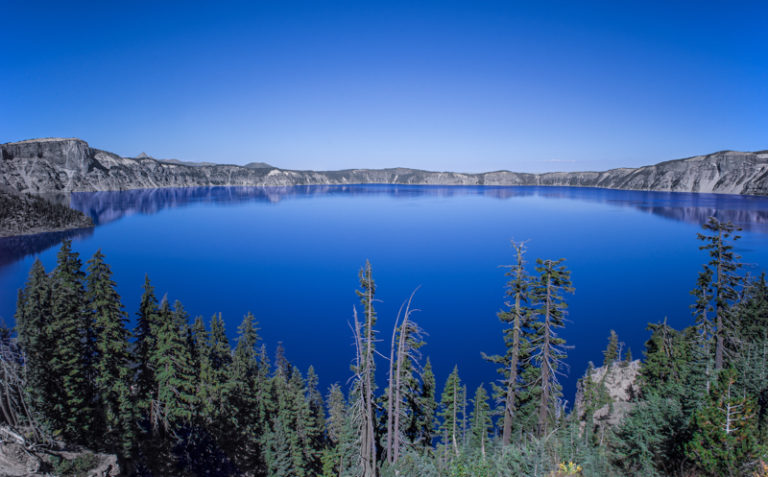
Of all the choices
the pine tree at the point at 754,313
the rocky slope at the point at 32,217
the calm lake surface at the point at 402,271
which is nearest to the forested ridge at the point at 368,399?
the pine tree at the point at 754,313

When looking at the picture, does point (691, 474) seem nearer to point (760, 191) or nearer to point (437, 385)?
point (437, 385)

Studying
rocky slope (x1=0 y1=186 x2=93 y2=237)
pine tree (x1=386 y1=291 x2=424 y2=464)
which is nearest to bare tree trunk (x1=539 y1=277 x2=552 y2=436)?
pine tree (x1=386 y1=291 x2=424 y2=464)

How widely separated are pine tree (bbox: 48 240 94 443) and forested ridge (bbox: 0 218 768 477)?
0.24 feet

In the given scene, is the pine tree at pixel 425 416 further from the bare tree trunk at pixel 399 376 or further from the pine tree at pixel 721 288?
the pine tree at pixel 721 288

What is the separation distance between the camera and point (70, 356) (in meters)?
17.2

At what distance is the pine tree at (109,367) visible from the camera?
648 inches

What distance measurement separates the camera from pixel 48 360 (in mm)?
16156

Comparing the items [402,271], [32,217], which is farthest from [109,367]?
[32,217]

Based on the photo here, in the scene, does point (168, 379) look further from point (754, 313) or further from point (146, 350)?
point (754, 313)

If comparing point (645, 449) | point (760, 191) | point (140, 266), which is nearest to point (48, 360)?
point (645, 449)

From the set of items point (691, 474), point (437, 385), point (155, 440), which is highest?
point (691, 474)

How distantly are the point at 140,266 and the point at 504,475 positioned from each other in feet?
253

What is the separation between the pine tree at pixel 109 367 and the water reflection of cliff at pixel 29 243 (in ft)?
253

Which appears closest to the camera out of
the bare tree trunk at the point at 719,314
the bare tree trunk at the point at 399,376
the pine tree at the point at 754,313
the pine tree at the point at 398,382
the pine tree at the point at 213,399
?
the bare tree trunk at the point at 399,376
